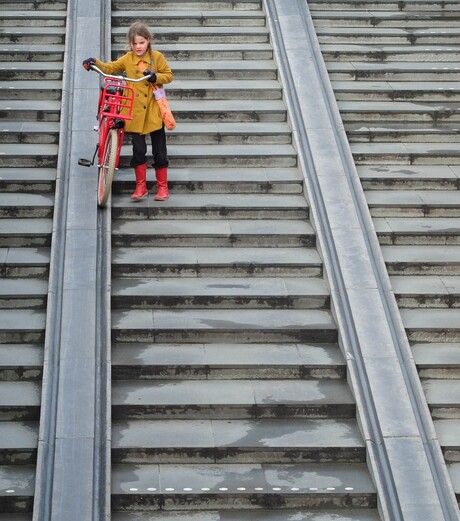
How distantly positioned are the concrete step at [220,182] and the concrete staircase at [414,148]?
871 mm

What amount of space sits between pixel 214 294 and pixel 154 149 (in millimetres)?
1850

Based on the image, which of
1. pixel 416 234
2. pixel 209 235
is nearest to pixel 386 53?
pixel 416 234

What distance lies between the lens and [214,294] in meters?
12.3

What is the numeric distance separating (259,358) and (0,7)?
24.5 ft

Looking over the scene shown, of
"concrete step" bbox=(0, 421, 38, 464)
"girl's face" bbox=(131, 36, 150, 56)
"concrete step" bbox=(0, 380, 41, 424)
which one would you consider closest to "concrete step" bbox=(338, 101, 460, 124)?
"girl's face" bbox=(131, 36, 150, 56)

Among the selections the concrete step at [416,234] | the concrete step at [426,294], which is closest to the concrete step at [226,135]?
the concrete step at [416,234]

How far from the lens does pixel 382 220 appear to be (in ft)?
44.3

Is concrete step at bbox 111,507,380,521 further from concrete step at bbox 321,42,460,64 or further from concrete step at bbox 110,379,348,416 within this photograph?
concrete step at bbox 321,42,460,64

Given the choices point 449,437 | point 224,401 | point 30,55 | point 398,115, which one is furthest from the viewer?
point 30,55

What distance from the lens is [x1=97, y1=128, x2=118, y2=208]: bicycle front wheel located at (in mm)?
12758

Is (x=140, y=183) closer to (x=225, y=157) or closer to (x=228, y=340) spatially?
(x=225, y=157)

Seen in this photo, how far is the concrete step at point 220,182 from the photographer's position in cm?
1374

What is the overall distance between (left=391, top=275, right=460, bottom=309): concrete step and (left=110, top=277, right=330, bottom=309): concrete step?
0.74 meters

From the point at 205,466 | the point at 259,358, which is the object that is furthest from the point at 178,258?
the point at 205,466
